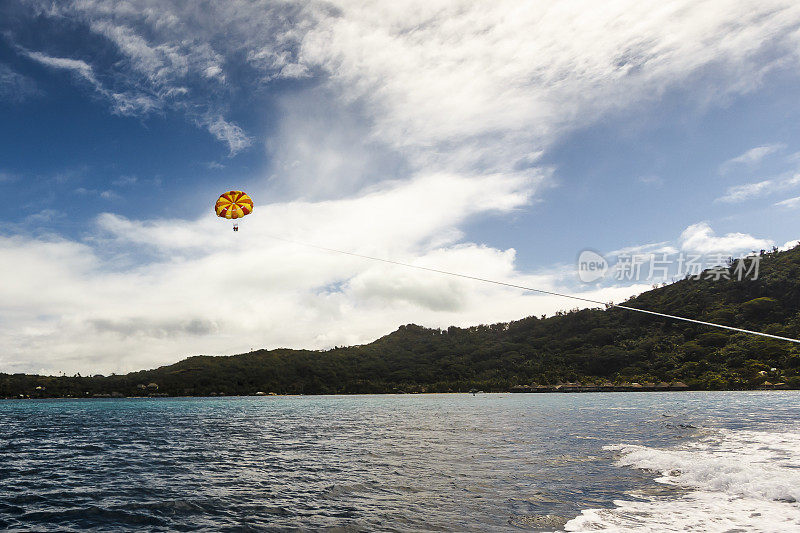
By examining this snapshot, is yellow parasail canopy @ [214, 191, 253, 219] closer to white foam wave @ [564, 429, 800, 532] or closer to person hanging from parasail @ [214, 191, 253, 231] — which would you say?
person hanging from parasail @ [214, 191, 253, 231]

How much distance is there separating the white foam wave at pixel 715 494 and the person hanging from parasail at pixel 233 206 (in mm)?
33923

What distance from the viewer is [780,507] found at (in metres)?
15.8

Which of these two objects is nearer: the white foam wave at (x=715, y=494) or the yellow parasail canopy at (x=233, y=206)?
the white foam wave at (x=715, y=494)

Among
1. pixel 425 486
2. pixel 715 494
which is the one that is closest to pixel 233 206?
pixel 425 486

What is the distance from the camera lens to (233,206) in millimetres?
40438

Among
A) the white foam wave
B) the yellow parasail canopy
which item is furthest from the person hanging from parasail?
the white foam wave

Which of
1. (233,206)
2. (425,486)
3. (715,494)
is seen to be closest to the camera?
(715,494)

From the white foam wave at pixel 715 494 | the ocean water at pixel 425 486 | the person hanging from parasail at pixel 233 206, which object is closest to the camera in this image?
the white foam wave at pixel 715 494

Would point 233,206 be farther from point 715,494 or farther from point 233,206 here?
point 715,494

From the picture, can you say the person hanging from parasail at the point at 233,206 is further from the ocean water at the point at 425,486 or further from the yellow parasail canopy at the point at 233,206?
the ocean water at the point at 425,486

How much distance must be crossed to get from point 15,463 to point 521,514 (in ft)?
116

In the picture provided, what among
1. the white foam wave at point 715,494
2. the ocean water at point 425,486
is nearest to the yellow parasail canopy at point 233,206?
the ocean water at point 425,486

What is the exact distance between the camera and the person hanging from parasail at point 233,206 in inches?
1585

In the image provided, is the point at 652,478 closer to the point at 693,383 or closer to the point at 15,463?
the point at 15,463
